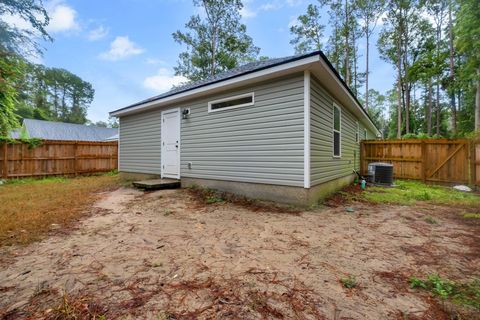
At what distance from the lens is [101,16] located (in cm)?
1022

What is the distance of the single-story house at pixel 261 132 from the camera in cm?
441

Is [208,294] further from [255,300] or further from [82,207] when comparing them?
[82,207]

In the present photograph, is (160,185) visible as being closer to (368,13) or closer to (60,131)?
(368,13)

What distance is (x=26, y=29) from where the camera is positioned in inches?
314

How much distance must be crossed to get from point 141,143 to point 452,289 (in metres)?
8.38

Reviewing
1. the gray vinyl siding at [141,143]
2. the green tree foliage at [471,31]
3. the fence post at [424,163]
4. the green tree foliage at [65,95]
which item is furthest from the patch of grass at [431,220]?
the green tree foliage at [65,95]

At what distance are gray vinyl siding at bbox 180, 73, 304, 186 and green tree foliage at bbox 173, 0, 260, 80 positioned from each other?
36.7 ft

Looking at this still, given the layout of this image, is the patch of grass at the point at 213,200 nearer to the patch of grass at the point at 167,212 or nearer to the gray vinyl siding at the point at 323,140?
the patch of grass at the point at 167,212

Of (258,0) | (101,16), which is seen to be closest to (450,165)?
(258,0)

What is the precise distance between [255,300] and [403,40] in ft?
71.9

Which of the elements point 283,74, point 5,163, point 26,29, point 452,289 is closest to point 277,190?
point 283,74

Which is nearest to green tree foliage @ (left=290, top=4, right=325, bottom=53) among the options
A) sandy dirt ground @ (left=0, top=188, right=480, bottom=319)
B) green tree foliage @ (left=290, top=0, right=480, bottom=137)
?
green tree foliage @ (left=290, top=0, right=480, bottom=137)

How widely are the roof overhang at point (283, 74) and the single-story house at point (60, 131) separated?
1810cm

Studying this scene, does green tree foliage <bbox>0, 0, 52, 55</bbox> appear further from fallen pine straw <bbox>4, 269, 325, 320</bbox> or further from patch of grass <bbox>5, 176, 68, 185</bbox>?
fallen pine straw <bbox>4, 269, 325, 320</bbox>
